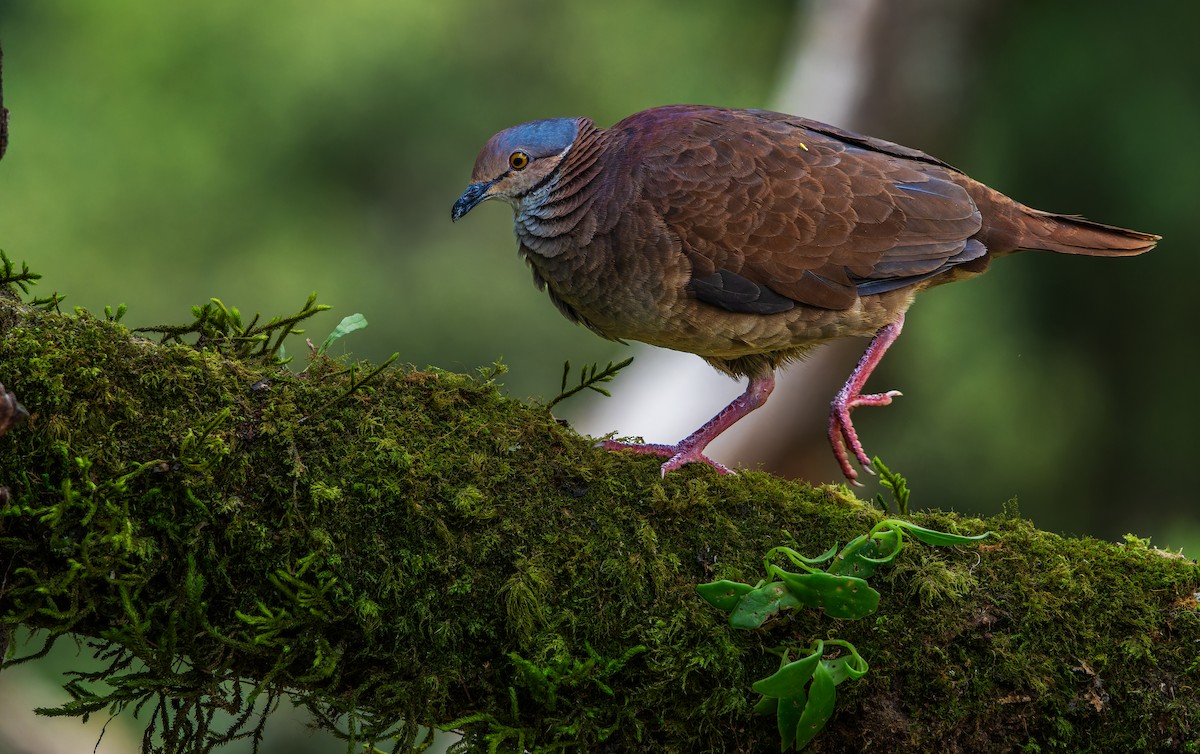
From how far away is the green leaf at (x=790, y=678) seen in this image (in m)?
2.04

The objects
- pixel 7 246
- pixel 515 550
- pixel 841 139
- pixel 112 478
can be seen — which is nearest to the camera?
pixel 112 478

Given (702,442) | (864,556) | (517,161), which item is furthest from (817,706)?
(517,161)

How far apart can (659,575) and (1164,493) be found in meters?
6.48

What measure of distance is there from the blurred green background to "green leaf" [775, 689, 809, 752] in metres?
3.00

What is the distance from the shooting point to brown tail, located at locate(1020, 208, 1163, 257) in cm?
411

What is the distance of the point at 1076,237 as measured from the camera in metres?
4.14

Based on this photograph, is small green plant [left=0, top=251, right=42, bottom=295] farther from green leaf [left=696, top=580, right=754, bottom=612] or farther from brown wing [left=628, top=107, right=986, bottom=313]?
brown wing [left=628, top=107, right=986, bottom=313]

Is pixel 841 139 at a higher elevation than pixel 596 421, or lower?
higher

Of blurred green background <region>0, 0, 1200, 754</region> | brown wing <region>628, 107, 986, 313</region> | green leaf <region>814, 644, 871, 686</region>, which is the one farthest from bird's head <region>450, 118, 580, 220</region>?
blurred green background <region>0, 0, 1200, 754</region>

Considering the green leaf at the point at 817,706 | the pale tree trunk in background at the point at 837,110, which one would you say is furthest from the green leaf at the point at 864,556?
the pale tree trunk in background at the point at 837,110

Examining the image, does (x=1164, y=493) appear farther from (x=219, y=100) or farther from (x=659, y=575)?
(x=219, y=100)

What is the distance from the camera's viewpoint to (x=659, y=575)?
237cm

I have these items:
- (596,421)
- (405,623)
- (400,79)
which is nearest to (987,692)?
(405,623)

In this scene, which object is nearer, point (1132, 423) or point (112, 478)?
point (112, 478)
